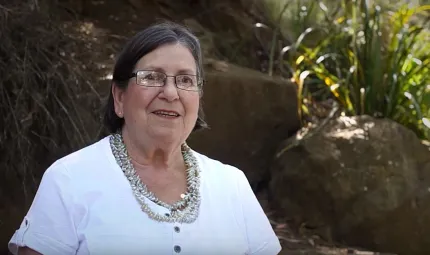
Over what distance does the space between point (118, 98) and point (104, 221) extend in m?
0.42

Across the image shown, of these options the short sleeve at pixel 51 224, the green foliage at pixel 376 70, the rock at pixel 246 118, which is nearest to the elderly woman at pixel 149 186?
the short sleeve at pixel 51 224

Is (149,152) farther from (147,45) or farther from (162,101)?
(147,45)

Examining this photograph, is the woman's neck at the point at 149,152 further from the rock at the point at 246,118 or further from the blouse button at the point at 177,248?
the rock at the point at 246,118

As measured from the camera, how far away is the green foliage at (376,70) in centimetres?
535

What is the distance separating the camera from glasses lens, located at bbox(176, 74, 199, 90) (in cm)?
217

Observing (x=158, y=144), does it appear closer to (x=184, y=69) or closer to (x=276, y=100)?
(x=184, y=69)


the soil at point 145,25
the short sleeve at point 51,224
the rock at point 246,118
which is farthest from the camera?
the rock at point 246,118

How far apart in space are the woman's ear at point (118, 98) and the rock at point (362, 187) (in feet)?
8.75

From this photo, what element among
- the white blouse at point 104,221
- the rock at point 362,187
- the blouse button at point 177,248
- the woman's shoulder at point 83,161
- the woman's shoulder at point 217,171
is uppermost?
the woman's shoulder at point 83,161

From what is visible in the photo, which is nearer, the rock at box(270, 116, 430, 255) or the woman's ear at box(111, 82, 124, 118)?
the woman's ear at box(111, 82, 124, 118)

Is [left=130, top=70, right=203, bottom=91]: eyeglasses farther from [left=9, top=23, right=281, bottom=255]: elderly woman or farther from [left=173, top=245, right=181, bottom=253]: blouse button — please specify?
[left=173, top=245, right=181, bottom=253]: blouse button

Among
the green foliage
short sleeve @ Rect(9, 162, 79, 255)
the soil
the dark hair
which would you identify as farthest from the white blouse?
the green foliage

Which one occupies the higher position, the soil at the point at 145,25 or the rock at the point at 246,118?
the soil at the point at 145,25

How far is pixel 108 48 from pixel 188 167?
243 centimetres
